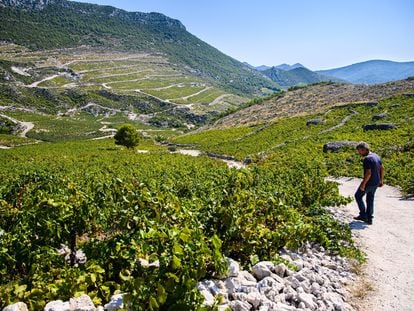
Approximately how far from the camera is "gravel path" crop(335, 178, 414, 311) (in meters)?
7.07

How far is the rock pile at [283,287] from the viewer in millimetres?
5941

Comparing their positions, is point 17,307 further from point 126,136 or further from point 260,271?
point 126,136

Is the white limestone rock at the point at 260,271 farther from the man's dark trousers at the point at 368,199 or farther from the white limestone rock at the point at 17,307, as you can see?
the man's dark trousers at the point at 368,199

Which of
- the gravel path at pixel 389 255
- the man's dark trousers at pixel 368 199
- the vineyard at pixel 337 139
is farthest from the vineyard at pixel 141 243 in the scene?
the vineyard at pixel 337 139

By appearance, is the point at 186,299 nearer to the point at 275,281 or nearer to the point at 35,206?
the point at 275,281

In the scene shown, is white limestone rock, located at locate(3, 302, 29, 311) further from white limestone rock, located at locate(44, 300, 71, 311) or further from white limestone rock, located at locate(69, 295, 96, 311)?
white limestone rock, located at locate(69, 295, 96, 311)

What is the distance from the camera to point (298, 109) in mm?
81188

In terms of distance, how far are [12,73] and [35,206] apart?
194247mm

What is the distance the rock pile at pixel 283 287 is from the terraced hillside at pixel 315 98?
6583cm

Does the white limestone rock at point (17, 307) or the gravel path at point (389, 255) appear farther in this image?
the gravel path at point (389, 255)

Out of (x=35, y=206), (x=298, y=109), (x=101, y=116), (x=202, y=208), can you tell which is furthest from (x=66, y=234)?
(x=101, y=116)

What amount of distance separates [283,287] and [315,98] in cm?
8909

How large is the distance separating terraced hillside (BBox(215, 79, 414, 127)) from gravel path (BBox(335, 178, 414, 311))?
194 ft

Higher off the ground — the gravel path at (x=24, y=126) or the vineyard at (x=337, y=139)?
the vineyard at (x=337, y=139)
